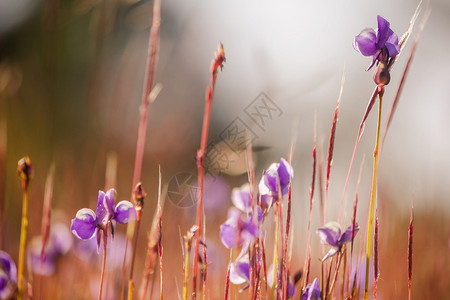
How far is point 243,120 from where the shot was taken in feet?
3.79

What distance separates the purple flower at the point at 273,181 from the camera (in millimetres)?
828

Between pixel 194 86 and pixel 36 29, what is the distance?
19.9ft

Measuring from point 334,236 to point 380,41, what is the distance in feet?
1.02

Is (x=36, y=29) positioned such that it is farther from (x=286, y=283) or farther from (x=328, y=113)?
(x=286, y=283)

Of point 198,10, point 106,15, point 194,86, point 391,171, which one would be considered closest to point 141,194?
point 106,15

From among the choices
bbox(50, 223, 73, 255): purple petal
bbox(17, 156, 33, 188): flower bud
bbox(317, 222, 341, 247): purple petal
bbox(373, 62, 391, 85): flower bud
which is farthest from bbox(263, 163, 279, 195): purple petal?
bbox(50, 223, 73, 255): purple petal

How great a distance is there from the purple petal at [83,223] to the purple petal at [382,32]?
1.75 feet

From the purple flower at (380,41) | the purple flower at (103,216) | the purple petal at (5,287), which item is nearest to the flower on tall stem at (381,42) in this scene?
the purple flower at (380,41)

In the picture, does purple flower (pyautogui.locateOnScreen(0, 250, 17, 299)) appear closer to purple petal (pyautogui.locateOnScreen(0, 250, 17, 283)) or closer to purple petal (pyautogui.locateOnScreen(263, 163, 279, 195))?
purple petal (pyautogui.locateOnScreen(0, 250, 17, 283))

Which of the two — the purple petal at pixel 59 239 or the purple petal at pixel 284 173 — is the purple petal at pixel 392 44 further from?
the purple petal at pixel 59 239

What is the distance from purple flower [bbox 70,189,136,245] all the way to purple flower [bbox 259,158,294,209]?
8.6 inches

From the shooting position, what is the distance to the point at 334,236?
77 centimetres

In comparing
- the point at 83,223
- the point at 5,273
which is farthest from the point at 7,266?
the point at 83,223

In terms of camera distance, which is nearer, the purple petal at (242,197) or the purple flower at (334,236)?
the purple flower at (334,236)
